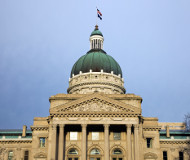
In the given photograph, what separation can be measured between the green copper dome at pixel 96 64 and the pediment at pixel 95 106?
2794 cm

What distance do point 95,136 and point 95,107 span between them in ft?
20.5

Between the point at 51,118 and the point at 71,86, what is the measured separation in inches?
1149

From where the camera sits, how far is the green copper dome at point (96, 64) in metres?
92.7

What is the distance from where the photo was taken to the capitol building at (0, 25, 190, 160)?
2498 inches

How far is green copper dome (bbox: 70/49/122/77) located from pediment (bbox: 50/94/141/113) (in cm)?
2794

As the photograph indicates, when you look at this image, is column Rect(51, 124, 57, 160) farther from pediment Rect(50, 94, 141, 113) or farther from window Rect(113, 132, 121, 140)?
window Rect(113, 132, 121, 140)

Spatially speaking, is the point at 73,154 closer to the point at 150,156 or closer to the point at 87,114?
the point at 87,114

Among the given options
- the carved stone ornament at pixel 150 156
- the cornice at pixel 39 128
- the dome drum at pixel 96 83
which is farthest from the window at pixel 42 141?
the dome drum at pixel 96 83

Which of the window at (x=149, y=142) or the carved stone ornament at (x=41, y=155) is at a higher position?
the window at (x=149, y=142)

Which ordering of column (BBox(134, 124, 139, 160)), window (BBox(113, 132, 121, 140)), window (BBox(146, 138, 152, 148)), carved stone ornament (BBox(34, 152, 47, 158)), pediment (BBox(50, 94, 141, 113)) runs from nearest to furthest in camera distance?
column (BBox(134, 124, 139, 160)) < pediment (BBox(50, 94, 141, 113)) < window (BBox(113, 132, 121, 140)) < carved stone ornament (BBox(34, 152, 47, 158)) < window (BBox(146, 138, 152, 148))

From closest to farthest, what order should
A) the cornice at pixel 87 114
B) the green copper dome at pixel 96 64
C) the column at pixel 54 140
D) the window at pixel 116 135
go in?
the column at pixel 54 140
the cornice at pixel 87 114
the window at pixel 116 135
the green copper dome at pixel 96 64

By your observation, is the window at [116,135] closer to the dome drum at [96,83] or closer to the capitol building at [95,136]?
the capitol building at [95,136]

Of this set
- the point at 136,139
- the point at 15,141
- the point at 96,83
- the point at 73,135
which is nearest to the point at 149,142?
the point at 136,139

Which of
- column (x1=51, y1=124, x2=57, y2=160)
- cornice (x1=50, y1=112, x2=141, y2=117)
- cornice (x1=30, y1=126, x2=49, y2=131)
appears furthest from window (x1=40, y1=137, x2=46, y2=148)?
cornice (x1=50, y1=112, x2=141, y2=117)
